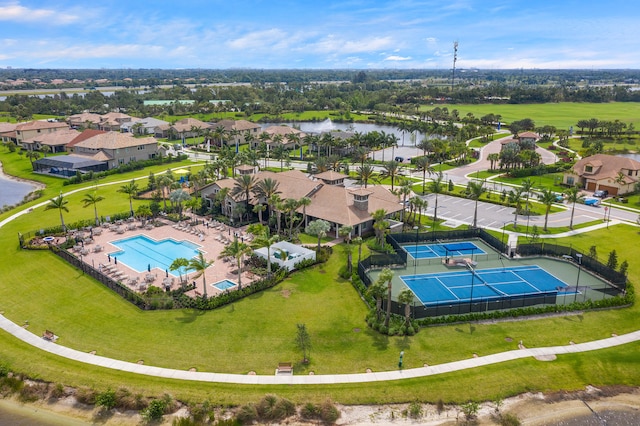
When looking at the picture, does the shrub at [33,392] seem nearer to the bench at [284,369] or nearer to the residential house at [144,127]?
the bench at [284,369]

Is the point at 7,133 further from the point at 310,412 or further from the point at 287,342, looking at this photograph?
the point at 310,412

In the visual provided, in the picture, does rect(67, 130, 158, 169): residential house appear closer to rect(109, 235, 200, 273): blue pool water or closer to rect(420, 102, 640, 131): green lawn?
rect(109, 235, 200, 273): blue pool water

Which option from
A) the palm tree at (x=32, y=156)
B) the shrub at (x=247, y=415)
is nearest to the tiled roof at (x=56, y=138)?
the palm tree at (x=32, y=156)

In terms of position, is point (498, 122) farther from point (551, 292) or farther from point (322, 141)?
point (551, 292)

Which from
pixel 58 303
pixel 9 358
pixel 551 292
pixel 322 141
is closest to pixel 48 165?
pixel 322 141

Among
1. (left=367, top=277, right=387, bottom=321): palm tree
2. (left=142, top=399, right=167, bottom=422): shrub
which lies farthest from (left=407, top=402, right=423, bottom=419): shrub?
(left=142, top=399, right=167, bottom=422): shrub

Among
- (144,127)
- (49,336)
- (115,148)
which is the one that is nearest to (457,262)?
(49,336)
